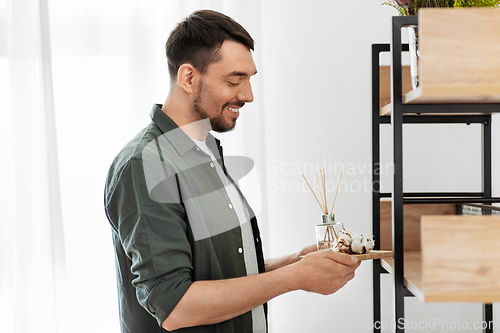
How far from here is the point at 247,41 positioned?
984 mm

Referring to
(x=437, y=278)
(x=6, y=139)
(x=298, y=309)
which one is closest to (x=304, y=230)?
(x=298, y=309)

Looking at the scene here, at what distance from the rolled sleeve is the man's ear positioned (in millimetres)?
245

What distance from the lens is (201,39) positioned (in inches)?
37.3

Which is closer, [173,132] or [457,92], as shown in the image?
[457,92]

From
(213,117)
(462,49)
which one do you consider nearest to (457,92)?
(462,49)

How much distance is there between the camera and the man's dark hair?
3.11 feet

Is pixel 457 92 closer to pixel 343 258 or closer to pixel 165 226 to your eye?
pixel 343 258

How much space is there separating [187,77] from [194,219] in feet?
1.12

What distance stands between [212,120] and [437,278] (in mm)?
597

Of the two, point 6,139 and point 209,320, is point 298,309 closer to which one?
point 209,320

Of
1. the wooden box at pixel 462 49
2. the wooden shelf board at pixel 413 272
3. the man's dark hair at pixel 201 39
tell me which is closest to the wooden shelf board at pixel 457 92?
the wooden box at pixel 462 49

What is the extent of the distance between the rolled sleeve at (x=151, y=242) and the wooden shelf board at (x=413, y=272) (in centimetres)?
44

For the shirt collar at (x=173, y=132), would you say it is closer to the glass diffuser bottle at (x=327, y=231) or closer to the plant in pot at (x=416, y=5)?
the glass diffuser bottle at (x=327, y=231)

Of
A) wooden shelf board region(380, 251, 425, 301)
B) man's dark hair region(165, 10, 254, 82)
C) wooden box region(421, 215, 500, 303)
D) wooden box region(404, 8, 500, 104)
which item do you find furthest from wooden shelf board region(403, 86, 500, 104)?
man's dark hair region(165, 10, 254, 82)
